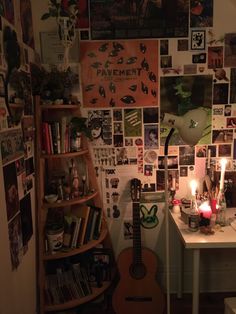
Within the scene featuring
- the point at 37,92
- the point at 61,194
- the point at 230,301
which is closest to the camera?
the point at 230,301

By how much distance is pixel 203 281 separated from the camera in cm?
227

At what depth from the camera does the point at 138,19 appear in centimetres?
193

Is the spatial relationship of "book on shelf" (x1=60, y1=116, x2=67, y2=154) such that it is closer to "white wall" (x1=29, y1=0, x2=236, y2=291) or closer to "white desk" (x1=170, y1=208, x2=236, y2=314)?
"white wall" (x1=29, y1=0, x2=236, y2=291)

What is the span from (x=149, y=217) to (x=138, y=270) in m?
0.40

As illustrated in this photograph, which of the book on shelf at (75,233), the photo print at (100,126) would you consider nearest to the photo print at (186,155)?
the photo print at (100,126)

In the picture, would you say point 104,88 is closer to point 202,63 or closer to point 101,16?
point 101,16

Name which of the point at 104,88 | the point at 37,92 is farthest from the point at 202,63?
the point at 37,92

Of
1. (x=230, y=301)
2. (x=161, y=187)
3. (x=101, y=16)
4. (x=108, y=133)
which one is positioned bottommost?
(x=230, y=301)

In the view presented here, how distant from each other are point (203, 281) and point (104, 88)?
1714 millimetres

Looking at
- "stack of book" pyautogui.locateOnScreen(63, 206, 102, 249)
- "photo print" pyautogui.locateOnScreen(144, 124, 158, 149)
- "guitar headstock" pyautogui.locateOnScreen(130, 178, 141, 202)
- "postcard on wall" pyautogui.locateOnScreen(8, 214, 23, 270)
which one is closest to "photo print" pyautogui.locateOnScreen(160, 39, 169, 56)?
"photo print" pyautogui.locateOnScreen(144, 124, 158, 149)

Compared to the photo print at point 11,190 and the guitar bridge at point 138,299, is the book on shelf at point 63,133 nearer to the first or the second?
the photo print at point 11,190

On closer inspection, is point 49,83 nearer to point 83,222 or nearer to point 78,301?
point 83,222

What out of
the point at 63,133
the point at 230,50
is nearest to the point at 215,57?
the point at 230,50

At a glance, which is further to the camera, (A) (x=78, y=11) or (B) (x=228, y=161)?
(B) (x=228, y=161)
